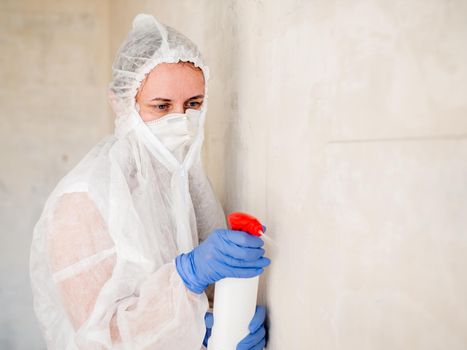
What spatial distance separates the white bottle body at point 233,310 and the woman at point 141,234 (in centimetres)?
2

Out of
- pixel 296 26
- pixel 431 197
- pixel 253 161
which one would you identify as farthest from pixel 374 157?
pixel 253 161

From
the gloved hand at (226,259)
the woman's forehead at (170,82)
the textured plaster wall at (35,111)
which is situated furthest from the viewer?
the textured plaster wall at (35,111)

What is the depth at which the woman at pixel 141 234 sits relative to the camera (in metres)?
0.74

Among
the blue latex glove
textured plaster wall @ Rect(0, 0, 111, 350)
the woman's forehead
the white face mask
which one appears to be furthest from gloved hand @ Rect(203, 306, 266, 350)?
textured plaster wall @ Rect(0, 0, 111, 350)

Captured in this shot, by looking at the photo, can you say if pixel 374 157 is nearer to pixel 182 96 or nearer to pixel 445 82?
pixel 445 82

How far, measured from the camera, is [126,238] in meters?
0.78

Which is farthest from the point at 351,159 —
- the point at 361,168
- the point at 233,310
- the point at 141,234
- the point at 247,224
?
the point at 141,234

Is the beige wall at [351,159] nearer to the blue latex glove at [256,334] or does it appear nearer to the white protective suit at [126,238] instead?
the blue latex glove at [256,334]

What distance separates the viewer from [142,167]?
0.91m

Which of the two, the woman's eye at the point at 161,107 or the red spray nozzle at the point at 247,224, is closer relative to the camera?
the red spray nozzle at the point at 247,224

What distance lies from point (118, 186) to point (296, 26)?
1.62 feet

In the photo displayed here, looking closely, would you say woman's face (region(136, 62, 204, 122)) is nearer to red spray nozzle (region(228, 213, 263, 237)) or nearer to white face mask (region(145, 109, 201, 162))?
white face mask (region(145, 109, 201, 162))

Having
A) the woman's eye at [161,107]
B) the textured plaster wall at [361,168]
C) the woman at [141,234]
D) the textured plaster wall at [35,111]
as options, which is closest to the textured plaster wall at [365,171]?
the textured plaster wall at [361,168]

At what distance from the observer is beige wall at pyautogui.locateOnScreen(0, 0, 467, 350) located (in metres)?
0.35
